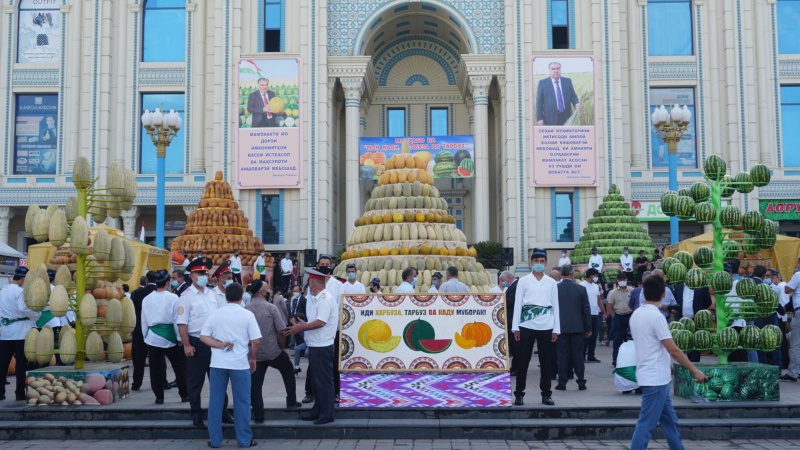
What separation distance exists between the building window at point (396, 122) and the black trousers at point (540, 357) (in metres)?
25.3

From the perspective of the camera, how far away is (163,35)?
31.7m

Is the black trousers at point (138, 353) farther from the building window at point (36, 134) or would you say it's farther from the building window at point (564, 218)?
the building window at point (36, 134)

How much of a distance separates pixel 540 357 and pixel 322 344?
2767 mm

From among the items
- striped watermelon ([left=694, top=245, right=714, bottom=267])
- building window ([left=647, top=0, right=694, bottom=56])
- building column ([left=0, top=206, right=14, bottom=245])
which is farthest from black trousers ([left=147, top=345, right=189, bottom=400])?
building window ([left=647, top=0, right=694, bottom=56])

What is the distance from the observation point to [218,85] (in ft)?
97.3

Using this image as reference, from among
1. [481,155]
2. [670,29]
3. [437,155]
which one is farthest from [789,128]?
[437,155]

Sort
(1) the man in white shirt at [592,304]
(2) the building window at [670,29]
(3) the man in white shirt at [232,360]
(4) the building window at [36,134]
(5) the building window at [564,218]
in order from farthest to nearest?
(2) the building window at [670,29], (4) the building window at [36,134], (5) the building window at [564,218], (1) the man in white shirt at [592,304], (3) the man in white shirt at [232,360]

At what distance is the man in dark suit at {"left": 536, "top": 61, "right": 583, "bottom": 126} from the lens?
29312 millimetres

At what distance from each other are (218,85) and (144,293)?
17915 mm

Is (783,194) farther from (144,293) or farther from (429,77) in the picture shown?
(144,293)

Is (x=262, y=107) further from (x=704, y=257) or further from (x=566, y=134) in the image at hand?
(x=704, y=257)

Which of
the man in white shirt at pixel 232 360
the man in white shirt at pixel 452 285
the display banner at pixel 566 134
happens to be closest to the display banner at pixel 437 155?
the display banner at pixel 566 134

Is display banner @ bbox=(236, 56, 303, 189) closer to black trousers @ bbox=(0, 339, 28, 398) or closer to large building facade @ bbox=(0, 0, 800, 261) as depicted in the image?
large building facade @ bbox=(0, 0, 800, 261)

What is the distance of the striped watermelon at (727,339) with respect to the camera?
9992 millimetres
